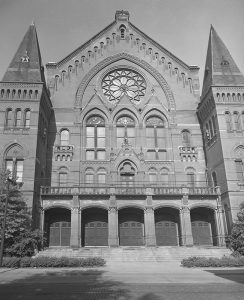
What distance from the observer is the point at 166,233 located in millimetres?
33406

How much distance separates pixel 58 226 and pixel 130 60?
913 inches

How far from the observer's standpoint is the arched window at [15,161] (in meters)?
30.5

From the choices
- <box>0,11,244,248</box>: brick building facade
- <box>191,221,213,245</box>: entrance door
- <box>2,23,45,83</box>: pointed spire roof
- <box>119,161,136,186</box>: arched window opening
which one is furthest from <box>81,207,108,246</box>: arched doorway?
<box>2,23,45,83</box>: pointed spire roof

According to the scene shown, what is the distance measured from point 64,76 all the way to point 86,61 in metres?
3.56

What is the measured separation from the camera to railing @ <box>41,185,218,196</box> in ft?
103

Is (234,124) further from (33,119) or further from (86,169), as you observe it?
(33,119)

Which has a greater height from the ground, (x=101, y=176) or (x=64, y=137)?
(x=64, y=137)

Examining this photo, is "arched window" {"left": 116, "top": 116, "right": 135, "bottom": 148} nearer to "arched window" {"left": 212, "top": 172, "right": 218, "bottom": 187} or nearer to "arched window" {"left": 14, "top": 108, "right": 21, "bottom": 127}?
"arched window" {"left": 212, "top": 172, "right": 218, "bottom": 187}

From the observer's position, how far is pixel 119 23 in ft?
140

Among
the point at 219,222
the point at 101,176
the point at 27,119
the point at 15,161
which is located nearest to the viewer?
the point at 15,161

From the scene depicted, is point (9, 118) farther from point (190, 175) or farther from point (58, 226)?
point (190, 175)

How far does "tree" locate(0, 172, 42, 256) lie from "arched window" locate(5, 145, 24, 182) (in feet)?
10.2

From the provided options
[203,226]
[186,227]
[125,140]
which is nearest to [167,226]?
[186,227]

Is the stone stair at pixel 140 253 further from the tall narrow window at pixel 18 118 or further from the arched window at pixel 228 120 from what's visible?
the tall narrow window at pixel 18 118
